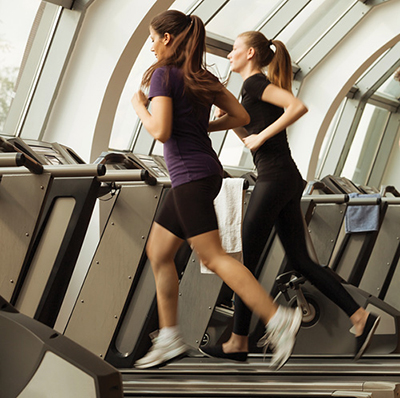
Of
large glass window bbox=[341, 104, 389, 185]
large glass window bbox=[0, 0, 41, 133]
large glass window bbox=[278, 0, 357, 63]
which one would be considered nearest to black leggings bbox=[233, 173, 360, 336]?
large glass window bbox=[0, 0, 41, 133]

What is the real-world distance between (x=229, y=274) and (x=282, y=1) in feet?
19.0

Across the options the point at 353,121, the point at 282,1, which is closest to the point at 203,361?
the point at 282,1

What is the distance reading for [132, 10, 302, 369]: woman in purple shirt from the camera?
1.82 m

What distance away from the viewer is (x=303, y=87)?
312 inches

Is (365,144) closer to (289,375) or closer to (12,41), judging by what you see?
(12,41)

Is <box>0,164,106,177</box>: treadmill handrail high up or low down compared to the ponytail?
down

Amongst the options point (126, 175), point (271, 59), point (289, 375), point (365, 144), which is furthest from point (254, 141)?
point (365, 144)

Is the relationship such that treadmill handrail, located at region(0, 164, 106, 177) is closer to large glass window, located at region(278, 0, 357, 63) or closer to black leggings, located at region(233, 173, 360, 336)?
black leggings, located at region(233, 173, 360, 336)

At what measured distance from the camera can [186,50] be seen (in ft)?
6.23

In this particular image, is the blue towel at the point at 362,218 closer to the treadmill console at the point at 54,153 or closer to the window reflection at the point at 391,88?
the treadmill console at the point at 54,153

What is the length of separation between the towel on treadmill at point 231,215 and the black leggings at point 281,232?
0.12ft

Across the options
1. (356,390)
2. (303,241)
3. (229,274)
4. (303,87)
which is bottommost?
(356,390)

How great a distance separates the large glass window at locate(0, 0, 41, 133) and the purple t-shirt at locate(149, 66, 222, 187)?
8.73 feet

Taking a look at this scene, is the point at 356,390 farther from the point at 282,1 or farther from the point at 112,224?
the point at 282,1
